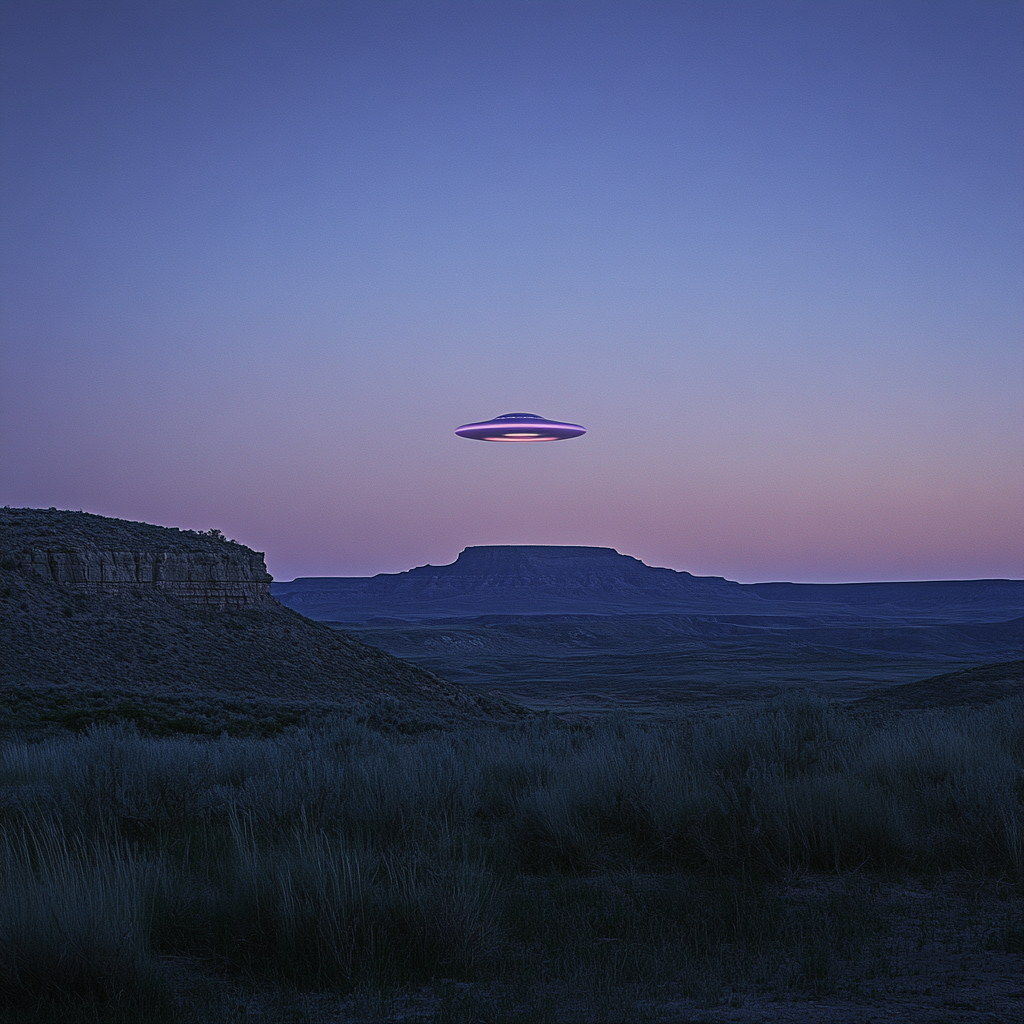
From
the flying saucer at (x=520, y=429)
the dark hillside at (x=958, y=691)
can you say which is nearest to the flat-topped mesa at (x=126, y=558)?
the flying saucer at (x=520, y=429)

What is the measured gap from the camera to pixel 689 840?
24.1 ft

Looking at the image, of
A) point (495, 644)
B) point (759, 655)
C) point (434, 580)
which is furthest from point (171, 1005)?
point (434, 580)

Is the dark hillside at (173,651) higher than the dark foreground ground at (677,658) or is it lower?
higher

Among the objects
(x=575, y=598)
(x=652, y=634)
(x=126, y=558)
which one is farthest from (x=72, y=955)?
(x=575, y=598)

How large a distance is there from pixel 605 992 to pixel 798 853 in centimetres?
279

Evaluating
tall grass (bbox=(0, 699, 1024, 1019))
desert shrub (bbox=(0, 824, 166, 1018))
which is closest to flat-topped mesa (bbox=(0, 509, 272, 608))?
tall grass (bbox=(0, 699, 1024, 1019))

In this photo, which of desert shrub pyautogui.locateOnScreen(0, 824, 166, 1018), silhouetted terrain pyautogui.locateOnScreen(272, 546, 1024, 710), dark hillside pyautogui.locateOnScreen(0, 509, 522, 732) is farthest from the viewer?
silhouetted terrain pyautogui.locateOnScreen(272, 546, 1024, 710)

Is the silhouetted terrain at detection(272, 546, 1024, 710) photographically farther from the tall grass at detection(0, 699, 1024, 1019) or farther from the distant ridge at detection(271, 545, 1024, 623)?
the tall grass at detection(0, 699, 1024, 1019)

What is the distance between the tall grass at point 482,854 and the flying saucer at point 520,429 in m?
13.0

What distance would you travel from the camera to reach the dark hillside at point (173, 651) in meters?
21.9

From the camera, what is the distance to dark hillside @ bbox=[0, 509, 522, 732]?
21875 millimetres

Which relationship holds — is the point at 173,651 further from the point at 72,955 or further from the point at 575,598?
the point at 575,598

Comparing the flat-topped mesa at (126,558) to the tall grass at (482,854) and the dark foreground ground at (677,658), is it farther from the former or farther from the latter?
the tall grass at (482,854)

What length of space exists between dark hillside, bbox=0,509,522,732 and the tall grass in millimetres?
10294
